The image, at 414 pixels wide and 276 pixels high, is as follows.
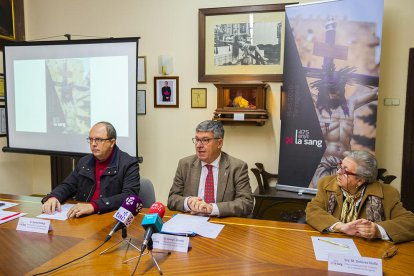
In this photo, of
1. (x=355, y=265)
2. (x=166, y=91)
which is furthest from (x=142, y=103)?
(x=355, y=265)

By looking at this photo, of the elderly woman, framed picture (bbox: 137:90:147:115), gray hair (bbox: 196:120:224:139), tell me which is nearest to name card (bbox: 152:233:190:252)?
the elderly woman

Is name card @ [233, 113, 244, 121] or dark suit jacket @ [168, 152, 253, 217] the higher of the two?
name card @ [233, 113, 244, 121]

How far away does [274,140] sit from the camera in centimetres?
325

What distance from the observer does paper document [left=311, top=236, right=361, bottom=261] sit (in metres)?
1.38

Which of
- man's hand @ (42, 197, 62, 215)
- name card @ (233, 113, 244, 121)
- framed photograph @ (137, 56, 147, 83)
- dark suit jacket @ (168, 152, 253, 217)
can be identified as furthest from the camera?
framed photograph @ (137, 56, 147, 83)

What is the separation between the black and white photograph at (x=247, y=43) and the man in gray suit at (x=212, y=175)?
1256mm

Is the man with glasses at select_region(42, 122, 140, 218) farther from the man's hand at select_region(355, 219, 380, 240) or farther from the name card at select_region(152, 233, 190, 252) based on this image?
the man's hand at select_region(355, 219, 380, 240)

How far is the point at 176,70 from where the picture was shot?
3.48 meters

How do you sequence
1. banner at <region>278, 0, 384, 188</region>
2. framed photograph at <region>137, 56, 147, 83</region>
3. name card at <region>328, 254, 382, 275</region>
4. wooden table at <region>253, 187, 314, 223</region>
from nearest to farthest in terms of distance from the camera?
name card at <region>328, 254, 382, 275</region> < banner at <region>278, 0, 384, 188</region> < wooden table at <region>253, 187, 314, 223</region> < framed photograph at <region>137, 56, 147, 83</region>

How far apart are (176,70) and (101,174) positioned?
1.60 m

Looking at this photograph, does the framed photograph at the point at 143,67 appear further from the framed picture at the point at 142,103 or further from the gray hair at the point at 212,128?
the gray hair at the point at 212,128

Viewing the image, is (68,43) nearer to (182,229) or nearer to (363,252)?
(182,229)

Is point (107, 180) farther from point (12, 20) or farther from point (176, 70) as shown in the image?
point (12, 20)

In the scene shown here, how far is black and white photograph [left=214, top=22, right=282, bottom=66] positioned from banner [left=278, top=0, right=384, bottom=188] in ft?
0.98
